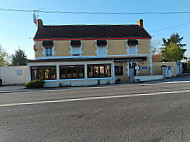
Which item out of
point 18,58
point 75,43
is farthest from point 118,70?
point 18,58

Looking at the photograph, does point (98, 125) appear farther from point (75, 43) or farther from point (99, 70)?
point (75, 43)

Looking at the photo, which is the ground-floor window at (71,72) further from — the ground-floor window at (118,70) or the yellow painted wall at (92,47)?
the ground-floor window at (118,70)

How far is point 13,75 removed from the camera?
50.7 ft

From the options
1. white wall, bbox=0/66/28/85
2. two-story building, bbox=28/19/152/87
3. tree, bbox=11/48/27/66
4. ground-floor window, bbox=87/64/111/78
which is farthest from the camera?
tree, bbox=11/48/27/66

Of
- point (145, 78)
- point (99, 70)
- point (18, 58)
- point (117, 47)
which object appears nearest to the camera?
point (99, 70)

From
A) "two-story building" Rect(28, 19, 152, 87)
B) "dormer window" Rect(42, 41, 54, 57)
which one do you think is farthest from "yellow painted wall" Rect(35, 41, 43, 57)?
"dormer window" Rect(42, 41, 54, 57)

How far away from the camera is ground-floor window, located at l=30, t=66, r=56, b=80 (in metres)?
13.6

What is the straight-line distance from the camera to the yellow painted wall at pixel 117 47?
56.6 ft

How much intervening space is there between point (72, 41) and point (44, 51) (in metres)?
4.10

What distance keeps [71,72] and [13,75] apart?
8007 millimetres

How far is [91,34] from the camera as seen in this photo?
1791cm

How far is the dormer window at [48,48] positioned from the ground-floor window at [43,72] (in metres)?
3.40

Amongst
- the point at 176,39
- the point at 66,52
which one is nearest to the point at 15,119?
the point at 66,52

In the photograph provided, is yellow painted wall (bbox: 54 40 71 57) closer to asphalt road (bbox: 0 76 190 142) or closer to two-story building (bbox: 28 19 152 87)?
two-story building (bbox: 28 19 152 87)
